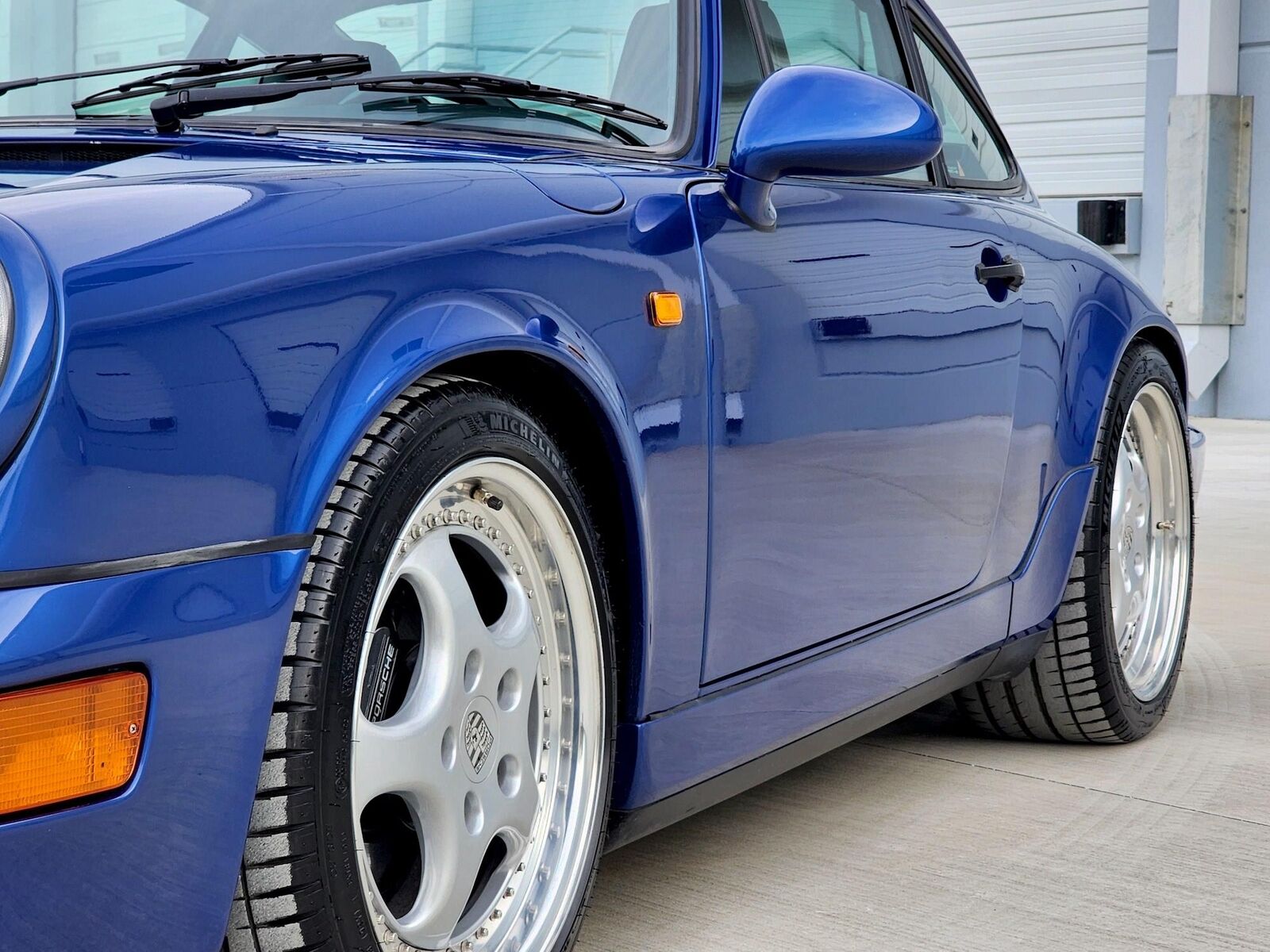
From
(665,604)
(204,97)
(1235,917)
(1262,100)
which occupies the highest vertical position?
(1262,100)

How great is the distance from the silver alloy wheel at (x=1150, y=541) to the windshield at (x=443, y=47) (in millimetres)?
1540

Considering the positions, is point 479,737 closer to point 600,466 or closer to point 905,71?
point 600,466

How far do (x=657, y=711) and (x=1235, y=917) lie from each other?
98 centimetres

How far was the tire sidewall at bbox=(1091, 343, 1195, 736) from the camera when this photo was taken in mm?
3254

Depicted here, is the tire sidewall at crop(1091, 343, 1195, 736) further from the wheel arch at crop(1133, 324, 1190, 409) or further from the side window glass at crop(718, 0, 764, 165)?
the side window glass at crop(718, 0, 764, 165)

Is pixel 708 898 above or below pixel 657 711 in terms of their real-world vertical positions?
below

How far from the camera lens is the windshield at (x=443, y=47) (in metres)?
2.20

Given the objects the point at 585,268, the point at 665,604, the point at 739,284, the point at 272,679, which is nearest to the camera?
the point at 272,679

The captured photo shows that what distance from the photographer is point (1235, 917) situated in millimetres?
2379

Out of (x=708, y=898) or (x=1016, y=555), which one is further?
(x=1016, y=555)

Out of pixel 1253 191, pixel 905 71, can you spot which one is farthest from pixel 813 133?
pixel 1253 191

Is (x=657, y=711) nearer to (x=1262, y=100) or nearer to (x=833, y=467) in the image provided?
(x=833, y=467)

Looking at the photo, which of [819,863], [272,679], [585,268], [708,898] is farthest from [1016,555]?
[272,679]

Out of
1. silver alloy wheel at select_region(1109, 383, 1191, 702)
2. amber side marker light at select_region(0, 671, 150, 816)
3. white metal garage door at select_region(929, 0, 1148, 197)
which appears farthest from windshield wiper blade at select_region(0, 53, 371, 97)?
white metal garage door at select_region(929, 0, 1148, 197)
